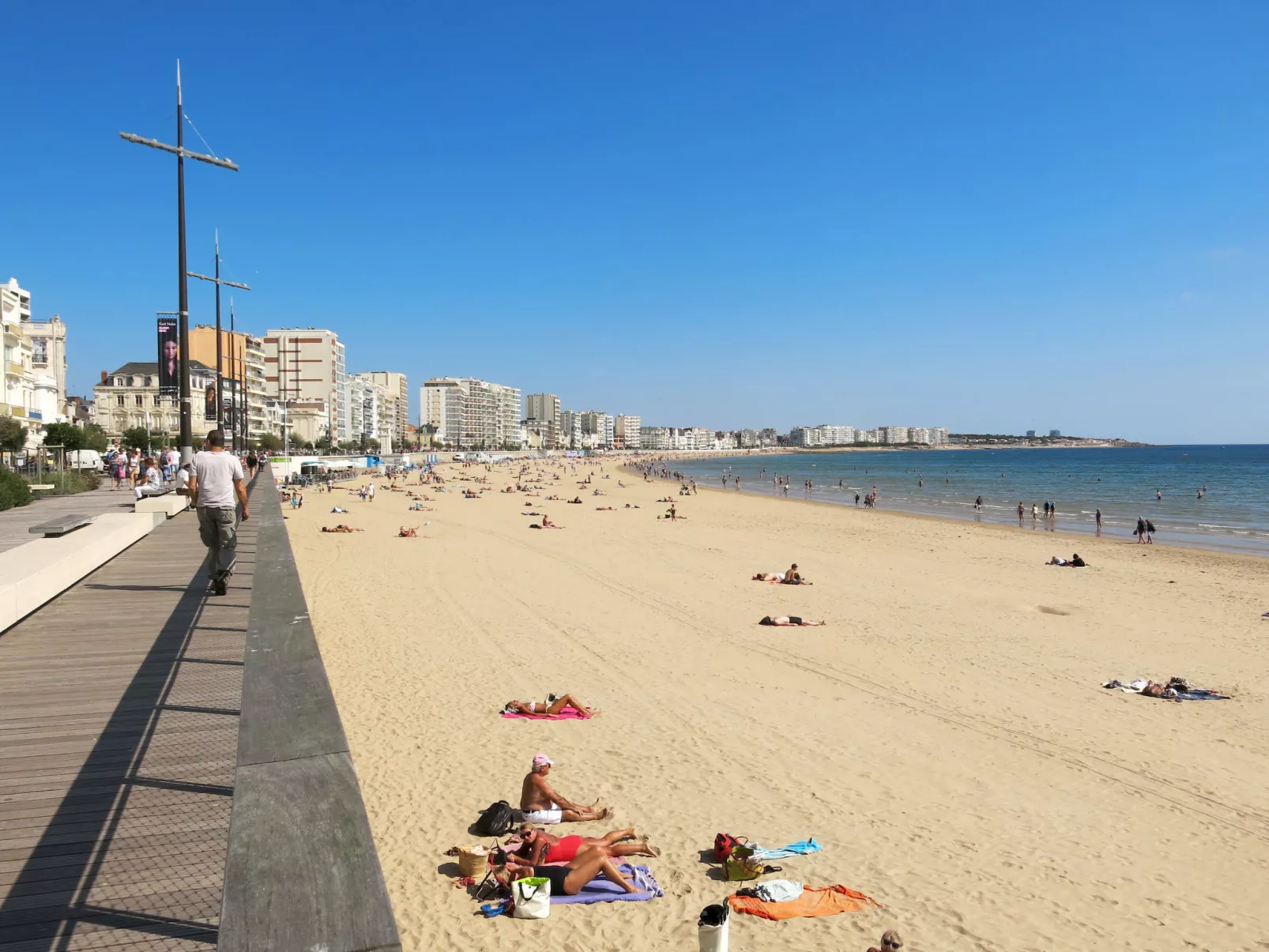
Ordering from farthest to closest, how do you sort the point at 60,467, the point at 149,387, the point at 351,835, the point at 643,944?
1. the point at 149,387
2. the point at 60,467
3. the point at 643,944
4. the point at 351,835

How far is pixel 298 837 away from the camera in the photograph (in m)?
1.81

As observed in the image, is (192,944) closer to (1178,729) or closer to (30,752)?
(30,752)

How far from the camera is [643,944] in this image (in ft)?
16.0

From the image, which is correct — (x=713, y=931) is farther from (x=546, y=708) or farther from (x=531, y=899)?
(x=546, y=708)

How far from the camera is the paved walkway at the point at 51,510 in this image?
1111 cm

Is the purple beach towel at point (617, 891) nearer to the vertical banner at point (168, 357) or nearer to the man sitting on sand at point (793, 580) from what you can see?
the vertical banner at point (168, 357)

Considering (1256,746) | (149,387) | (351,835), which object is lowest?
(1256,746)

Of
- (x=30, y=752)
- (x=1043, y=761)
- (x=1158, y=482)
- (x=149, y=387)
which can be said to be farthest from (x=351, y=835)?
(x=149, y=387)

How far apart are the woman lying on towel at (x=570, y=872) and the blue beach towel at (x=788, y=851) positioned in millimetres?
976

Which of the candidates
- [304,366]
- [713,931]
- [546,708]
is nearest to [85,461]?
[546,708]

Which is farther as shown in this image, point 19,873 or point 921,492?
point 921,492

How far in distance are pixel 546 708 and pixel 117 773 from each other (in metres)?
5.42

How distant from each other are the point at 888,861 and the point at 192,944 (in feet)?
15.7

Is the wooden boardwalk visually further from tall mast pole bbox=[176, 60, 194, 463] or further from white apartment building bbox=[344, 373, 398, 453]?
white apartment building bbox=[344, 373, 398, 453]
